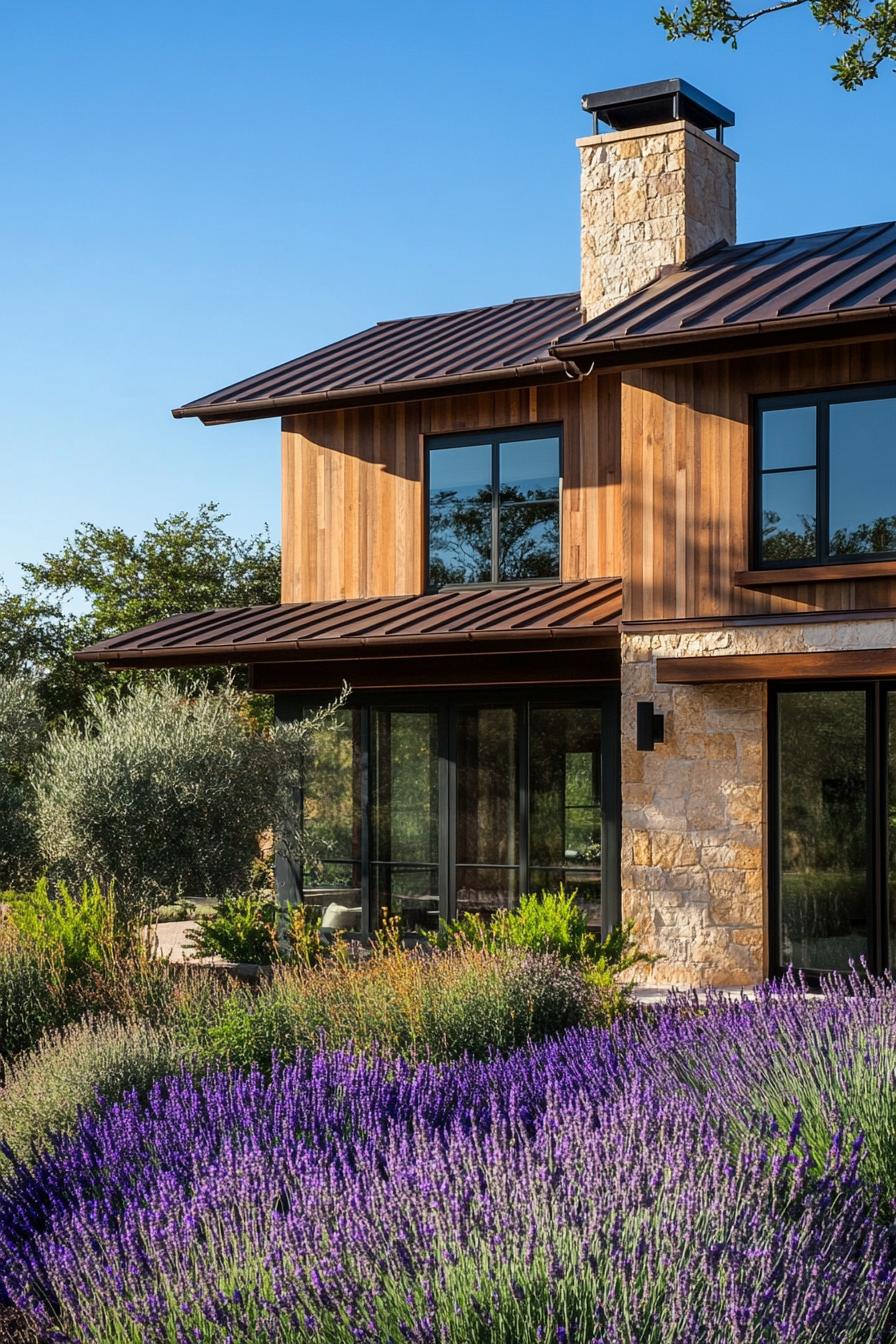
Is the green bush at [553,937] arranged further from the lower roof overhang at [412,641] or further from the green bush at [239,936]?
the lower roof overhang at [412,641]

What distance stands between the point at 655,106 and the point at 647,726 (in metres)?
6.37

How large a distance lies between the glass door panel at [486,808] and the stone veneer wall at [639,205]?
4.05 meters

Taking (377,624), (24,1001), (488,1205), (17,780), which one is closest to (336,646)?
(377,624)

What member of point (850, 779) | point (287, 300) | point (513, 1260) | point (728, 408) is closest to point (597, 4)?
point (728, 408)

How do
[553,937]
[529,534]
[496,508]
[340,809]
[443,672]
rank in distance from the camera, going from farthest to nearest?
[496,508] < [529,534] < [340,809] < [443,672] < [553,937]

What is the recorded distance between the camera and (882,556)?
35.9 feet

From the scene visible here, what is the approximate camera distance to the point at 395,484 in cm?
1466

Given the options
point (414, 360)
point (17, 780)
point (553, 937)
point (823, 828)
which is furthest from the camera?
point (414, 360)

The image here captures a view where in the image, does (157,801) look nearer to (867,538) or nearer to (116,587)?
(867,538)

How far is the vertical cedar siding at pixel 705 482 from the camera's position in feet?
36.4

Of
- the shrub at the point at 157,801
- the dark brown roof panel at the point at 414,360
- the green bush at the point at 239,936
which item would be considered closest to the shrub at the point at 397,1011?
the shrub at the point at 157,801

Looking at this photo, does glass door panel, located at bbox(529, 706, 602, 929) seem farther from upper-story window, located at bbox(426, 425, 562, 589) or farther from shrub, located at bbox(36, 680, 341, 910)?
shrub, located at bbox(36, 680, 341, 910)

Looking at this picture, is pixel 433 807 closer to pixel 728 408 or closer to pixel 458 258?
pixel 728 408

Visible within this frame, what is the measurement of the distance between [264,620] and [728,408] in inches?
204
